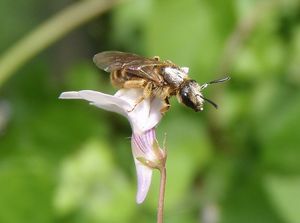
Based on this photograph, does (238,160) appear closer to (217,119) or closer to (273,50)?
(217,119)

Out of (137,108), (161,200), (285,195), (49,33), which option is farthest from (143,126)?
(49,33)

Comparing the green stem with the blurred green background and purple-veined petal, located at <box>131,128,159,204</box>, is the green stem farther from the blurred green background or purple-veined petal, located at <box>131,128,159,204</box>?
purple-veined petal, located at <box>131,128,159,204</box>

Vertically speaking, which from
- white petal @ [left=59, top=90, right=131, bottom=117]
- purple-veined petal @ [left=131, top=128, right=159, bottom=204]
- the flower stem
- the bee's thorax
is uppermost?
the bee's thorax

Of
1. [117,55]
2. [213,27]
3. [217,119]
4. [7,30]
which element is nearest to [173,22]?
[213,27]

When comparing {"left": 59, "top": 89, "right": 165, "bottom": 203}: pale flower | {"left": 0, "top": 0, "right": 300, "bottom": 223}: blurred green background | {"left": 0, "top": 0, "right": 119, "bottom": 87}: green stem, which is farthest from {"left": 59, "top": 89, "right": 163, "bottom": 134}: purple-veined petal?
{"left": 0, "top": 0, "right": 119, "bottom": 87}: green stem

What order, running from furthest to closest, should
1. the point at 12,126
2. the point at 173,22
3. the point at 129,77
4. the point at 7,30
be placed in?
1. the point at 7,30
2. the point at 12,126
3. the point at 173,22
4. the point at 129,77

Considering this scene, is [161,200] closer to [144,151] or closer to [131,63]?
[144,151]
